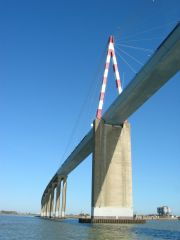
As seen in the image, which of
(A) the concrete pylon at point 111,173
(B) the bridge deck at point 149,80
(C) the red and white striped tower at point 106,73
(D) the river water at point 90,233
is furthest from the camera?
(C) the red and white striped tower at point 106,73

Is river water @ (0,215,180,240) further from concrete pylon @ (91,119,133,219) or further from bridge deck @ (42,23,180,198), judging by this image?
bridge deck @ (42,23,180,198)

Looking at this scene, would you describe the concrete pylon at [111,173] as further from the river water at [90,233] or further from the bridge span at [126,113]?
the river water at [90,233]

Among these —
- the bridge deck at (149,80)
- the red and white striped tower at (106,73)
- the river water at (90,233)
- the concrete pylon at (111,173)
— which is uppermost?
the red and white striped tower at (106,73)

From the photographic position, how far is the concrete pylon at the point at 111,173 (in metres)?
37.4

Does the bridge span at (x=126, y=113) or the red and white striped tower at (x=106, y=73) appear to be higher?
the red and white striped tower at (x=106, y=73)

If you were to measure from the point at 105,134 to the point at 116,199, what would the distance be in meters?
7.01

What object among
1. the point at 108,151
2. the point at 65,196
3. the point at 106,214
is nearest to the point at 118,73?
the point at 108,151

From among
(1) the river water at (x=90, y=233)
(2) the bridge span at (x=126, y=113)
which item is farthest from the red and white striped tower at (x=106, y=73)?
(1) the river water at (x=90, y=233)

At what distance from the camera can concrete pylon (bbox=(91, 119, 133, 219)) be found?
123ft

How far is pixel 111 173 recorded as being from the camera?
38438 millimetres

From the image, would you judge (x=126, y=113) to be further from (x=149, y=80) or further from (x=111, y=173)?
(x=149, y=80)

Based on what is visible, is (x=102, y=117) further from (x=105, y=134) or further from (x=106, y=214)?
(x=106, y=214)

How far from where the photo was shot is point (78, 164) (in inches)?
2426

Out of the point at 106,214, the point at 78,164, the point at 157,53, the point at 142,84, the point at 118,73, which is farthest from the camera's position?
the point at 78,164
